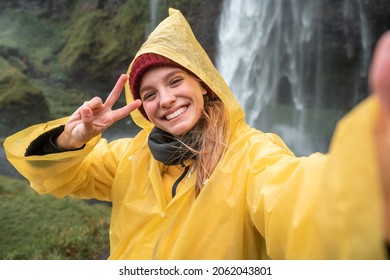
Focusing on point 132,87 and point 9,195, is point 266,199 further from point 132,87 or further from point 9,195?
point 9,195

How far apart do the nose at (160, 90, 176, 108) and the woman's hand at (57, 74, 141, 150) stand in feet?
0.22

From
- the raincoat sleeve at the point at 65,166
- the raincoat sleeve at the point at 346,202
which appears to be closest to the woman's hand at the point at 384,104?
the raincoat sleeve at the point at 346,202

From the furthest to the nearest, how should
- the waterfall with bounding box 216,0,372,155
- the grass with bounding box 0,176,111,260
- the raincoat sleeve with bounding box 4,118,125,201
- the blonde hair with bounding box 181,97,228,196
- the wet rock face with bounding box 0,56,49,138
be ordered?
the waterfall with bounding box 216,0,372,155, the wet rock face with bounding box 0,56,49,138, the grass with bounding box 0,176,111,260, the raincoat sleeve with bounding box 4,118,125,201, the blonde hair with bounding box 181,97,228,196

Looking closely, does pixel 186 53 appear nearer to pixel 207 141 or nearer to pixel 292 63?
pixel 207 141

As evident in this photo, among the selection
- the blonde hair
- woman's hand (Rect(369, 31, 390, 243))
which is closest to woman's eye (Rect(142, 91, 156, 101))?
the blonde hair

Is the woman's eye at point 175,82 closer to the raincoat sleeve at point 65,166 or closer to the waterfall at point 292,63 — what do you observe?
the raincoat sleeve at point 65,166

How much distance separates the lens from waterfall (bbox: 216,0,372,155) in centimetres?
512

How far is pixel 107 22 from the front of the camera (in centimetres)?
548

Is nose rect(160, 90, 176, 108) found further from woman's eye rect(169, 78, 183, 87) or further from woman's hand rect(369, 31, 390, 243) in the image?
woman's hand rect(369, 31, 390, 243)

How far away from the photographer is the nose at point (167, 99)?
0.98m

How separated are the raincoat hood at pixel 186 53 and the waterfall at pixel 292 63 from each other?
4.06 metres

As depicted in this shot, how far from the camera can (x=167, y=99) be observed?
3.22 ft
